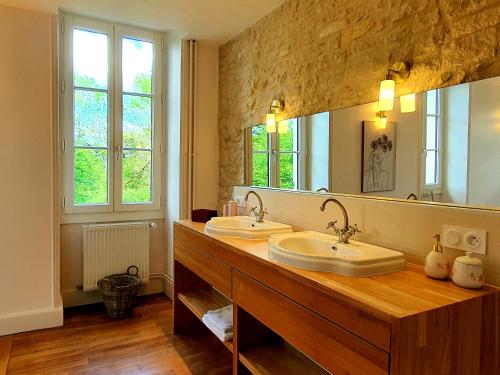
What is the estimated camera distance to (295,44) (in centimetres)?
245

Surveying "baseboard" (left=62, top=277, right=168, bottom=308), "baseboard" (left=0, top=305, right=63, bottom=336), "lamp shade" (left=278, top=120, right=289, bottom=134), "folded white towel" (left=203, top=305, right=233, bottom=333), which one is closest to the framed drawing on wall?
"lamp shade" (left=278, top=120, right=289, bottom=134)

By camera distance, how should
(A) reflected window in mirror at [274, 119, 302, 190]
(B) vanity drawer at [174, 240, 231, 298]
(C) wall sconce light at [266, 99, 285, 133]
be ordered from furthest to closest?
(C) wall sconce light at [266, 99, 285, 133], (A) reflected window in mirror at [274, 119, 302, 190], (B) vanity drawer at [174, 240, 231, 298]

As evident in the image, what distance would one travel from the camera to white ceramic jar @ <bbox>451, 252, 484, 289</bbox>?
1.27 meters

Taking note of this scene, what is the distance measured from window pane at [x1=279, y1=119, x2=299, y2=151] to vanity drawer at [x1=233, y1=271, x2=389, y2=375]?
3.47 feet

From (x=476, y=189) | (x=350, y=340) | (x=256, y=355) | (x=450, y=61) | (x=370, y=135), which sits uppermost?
(x=450, y=61)

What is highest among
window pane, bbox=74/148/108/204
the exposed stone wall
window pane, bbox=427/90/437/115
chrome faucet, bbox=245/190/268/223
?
the exposed stone wall

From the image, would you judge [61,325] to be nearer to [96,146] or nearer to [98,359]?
[98,359]

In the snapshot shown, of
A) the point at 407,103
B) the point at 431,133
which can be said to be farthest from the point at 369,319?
the point at 407,103

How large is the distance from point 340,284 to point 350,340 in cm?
19

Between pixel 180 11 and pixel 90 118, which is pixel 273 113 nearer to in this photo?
pixel 180 11

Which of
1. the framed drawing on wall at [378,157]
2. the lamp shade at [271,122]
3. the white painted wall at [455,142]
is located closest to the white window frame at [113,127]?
the lamp shade at [271,122]

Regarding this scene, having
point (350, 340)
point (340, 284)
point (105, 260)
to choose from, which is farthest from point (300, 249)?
point (105, 260)

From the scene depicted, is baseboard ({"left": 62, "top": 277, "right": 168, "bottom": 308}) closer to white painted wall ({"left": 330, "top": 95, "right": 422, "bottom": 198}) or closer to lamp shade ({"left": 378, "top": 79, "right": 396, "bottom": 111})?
white painted wall ({"left": 330, "top": 95, "right": 422, "bottom": 198})

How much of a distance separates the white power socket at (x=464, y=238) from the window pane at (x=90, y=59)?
122 inches
